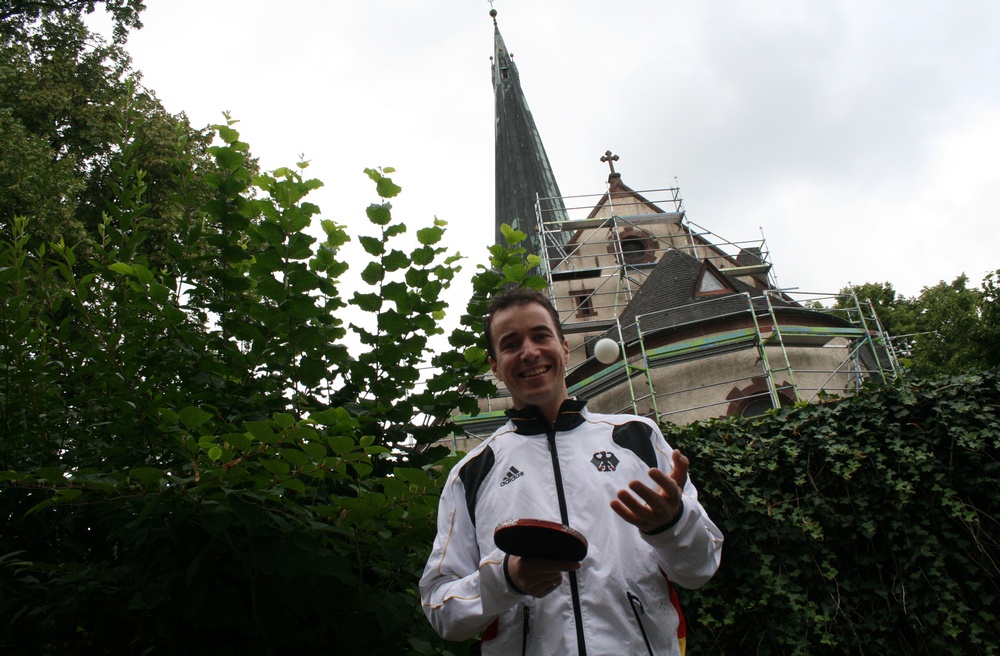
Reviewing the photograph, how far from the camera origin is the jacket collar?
2.25 meters

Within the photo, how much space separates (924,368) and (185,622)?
28.0 meters

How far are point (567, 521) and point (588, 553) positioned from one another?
107 millimetres

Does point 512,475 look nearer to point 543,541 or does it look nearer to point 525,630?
point 525,630

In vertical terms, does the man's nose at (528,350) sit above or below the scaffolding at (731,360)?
below

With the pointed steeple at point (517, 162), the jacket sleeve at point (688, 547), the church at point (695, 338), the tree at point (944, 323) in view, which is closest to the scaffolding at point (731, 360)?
the church at point (695, 338)

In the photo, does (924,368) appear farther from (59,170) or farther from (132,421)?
(132,421)

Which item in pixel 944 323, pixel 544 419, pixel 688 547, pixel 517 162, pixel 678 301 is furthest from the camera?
pixel 517 162

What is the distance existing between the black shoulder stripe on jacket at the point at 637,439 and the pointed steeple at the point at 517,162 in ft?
102

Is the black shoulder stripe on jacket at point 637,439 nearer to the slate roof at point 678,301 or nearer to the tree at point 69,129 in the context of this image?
the tree at point 69,129

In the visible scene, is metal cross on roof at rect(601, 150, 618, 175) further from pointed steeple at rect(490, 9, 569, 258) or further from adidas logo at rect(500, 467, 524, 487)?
adidas logo at rect(500, 467, 524, 487)

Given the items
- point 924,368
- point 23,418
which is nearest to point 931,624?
point 23,418

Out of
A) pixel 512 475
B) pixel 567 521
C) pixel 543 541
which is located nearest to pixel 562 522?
pixel 567 521

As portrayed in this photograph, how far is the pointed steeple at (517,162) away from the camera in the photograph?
35.9 meters

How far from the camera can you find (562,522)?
2020mm
